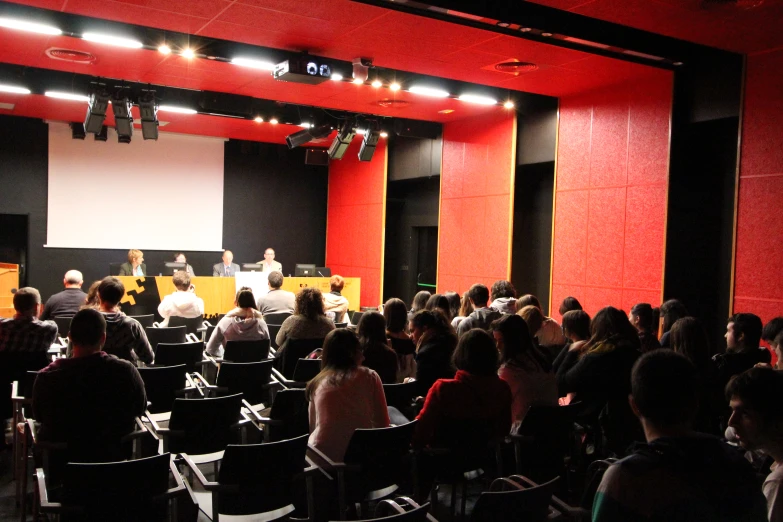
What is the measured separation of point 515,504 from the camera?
7.53 ft

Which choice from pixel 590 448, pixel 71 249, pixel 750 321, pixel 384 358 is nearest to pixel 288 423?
pixel 384 358

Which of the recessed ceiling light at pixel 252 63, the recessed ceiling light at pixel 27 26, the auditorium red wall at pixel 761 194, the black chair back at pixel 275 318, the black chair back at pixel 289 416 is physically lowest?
the black chair back at pixel 289 416

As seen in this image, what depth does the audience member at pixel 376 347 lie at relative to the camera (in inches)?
168

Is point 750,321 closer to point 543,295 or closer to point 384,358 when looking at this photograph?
point 384,358

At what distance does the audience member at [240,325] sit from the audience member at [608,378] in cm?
277

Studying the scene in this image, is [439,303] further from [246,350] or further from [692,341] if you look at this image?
[692,341]

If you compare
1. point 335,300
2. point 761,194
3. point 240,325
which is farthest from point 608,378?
point 335,300

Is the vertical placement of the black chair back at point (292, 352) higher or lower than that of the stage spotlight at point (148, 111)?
lower

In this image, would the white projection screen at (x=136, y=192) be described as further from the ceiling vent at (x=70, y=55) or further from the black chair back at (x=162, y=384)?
the black chair back at (x=162, y=384)

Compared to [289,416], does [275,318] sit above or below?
above

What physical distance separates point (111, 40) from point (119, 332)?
3437 millimetres

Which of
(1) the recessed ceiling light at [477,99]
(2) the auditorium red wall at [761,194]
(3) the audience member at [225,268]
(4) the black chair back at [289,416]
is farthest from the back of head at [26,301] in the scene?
(3) the audience member at [225,268]

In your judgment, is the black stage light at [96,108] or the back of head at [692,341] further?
the black stage light at [96,108]

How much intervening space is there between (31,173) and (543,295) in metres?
9.41
